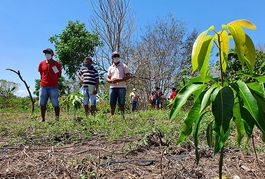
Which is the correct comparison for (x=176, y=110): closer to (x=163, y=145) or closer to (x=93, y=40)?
(x=163, y=145)

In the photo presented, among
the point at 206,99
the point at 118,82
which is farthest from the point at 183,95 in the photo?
the point at 118,82

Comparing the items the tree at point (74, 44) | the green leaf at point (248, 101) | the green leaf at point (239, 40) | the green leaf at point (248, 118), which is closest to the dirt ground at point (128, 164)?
the green leaf at point (248, 118)

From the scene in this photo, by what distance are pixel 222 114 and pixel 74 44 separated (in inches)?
477

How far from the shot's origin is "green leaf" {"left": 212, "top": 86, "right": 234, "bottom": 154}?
843mm

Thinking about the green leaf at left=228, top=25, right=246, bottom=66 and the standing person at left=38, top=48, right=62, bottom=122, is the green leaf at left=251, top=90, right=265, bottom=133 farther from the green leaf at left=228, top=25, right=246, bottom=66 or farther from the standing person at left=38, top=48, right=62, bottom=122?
the standing person at left=38, top=48, right=62, bottom=122

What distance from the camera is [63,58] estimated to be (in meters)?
12.8

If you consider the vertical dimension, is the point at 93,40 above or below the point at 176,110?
above

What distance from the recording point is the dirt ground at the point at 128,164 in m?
1.73

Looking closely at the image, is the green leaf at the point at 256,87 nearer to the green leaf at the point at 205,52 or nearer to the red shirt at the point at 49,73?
the green leaf at the point at 205,52

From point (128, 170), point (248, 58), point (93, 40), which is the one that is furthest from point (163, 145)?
point (93, 40)

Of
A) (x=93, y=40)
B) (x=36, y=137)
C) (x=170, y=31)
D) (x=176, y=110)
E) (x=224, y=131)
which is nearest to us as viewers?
(x=224, y=131)

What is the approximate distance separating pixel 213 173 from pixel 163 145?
69 centimetres

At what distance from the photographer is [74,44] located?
40.7ft

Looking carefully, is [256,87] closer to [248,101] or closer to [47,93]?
[248,101]
